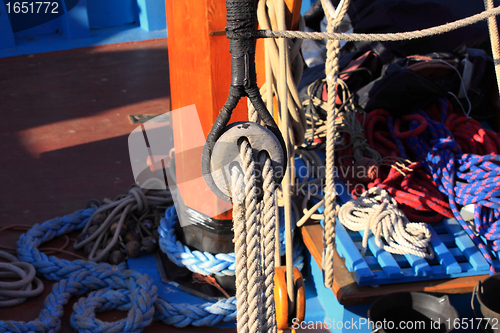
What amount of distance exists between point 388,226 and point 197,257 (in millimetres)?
868

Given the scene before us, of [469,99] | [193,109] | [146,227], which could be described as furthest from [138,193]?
[469,99]

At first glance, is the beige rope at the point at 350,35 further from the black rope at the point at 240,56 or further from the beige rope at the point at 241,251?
the beige rope at the point at 241,251

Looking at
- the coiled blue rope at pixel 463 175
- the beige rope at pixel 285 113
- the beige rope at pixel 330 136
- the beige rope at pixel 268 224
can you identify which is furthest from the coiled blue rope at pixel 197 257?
the beige rope at pixel 268 224

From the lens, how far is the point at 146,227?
8.13 ft

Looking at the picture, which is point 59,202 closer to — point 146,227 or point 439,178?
point 146,227

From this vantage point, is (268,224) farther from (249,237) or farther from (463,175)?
(463,175)

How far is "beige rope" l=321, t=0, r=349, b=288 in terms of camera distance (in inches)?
55.7

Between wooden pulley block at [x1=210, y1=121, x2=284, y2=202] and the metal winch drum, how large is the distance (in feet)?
3.62

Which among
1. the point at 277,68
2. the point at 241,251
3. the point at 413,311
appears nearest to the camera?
the point at 241,251

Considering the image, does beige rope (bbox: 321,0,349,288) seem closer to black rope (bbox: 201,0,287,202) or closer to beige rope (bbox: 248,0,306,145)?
beige rope (bbox: 248,0,306,145)

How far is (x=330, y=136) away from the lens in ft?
5.17

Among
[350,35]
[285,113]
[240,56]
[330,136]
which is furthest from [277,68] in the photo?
[240,56]

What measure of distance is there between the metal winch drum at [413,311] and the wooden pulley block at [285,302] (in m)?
0.46

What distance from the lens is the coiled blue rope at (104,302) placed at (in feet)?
5.94
